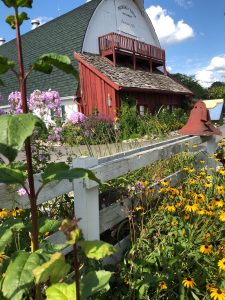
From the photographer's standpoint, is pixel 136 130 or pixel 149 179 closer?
pixel 149 179

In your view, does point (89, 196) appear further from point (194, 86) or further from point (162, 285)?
point (194, 86)

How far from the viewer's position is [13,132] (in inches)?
41.8

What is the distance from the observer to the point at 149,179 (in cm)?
430

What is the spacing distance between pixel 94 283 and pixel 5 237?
38 centimetres

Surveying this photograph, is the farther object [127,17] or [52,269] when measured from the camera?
[127,17]

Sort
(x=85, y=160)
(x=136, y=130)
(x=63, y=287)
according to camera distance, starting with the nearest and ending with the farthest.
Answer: (x=63, y=287) → (x=85, y=160) → (x=136, y=130)

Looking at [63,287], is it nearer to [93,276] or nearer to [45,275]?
[93,276]

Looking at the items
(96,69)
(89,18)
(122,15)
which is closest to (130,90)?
(96,69)

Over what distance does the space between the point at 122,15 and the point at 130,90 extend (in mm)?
8423

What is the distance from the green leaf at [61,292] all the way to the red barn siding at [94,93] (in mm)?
19964

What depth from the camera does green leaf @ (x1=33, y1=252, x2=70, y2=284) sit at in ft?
3.65

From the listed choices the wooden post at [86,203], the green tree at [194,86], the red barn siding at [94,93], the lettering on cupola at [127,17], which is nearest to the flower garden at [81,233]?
the wooden post at [86,203]

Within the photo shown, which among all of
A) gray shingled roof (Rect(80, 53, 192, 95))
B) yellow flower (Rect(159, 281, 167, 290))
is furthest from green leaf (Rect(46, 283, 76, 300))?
gray shingled roof (Rect(80, 53, 192, 95))

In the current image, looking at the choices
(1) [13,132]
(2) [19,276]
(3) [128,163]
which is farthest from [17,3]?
(3) [128,163]
